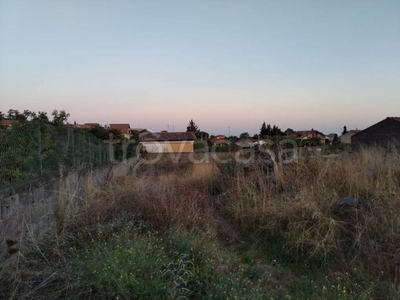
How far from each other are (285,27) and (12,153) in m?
7.18

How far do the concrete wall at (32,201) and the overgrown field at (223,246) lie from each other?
0.25 metres

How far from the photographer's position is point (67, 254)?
3.15 meters

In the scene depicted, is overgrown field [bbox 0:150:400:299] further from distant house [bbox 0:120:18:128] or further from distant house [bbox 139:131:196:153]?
distant house [bbox 139:131:196:153]

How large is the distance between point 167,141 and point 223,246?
41.1m

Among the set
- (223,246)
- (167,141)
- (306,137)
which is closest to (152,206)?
(223,246)

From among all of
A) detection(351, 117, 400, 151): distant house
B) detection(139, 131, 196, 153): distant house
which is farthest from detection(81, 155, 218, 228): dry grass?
detection(351, 117, 400, 151): distant house

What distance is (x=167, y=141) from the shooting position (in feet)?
146

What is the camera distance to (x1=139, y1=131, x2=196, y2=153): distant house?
38.7 meters

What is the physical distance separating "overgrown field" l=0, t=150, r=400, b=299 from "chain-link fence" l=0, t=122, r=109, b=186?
812 millimetres

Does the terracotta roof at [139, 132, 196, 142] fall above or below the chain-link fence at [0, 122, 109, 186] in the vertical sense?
above

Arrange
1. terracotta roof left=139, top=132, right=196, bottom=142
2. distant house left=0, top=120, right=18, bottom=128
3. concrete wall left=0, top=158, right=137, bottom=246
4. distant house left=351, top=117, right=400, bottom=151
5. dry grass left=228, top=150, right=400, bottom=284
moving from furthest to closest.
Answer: terracotta roof left=139, top=132, right=196, bottom=142, distant house left=351, top=117, right=400, bottom=151, distant house left=0, top=120, right=18, bottom=128, dry grass left=228, top=150, right=400, bottom=284, concrete wall left=0, top=158, right=137, bottom=246

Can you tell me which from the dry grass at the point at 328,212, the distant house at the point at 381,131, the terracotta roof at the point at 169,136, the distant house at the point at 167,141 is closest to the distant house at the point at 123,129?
the distant house at the point at 167,141

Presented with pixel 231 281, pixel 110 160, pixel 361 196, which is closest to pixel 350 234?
pixel 361 196

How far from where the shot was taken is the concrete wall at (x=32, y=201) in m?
3.27
